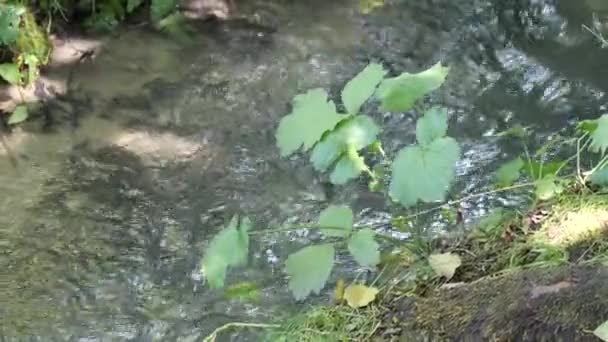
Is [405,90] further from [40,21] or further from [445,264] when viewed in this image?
[40,21]

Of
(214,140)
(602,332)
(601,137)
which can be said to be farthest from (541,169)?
(214,140)

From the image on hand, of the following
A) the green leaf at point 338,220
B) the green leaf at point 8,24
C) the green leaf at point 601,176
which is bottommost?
the green leaf at point 8,24

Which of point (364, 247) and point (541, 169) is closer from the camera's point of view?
point (364, 247)

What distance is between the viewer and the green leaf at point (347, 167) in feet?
6.12

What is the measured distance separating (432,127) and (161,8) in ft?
10.5

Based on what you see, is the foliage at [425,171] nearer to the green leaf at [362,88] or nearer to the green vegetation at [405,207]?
the green vegetation at [405,207]

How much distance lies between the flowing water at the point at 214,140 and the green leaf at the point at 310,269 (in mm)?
863

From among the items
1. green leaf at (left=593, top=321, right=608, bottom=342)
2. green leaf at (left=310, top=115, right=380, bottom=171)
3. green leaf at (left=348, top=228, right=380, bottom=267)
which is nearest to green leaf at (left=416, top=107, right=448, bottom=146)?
green leaf at (left=310, top=115, right=380, bottom=171)

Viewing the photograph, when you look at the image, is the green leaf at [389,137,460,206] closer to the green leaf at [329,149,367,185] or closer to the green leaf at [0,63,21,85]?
the green leaf at [329,149,367,185]

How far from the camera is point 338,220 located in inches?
74.4

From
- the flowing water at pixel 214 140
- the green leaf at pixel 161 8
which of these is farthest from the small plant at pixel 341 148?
the green leaf at pixel 161 8

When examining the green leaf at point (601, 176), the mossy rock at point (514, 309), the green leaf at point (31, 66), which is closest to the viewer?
the mossy rock at point (514, 309)

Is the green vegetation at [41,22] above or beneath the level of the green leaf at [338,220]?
beneath

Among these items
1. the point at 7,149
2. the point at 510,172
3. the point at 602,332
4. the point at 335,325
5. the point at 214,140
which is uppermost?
the point at 602,332
